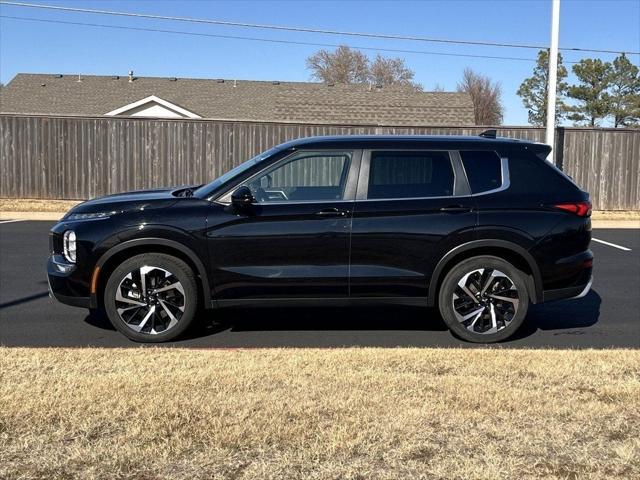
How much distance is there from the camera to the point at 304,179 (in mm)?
6465

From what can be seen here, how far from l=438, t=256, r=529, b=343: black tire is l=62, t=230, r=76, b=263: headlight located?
327cm

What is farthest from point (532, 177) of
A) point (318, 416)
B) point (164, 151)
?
point (164, 151)

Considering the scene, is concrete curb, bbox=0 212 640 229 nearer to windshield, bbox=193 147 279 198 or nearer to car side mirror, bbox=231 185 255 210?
windshield, bbox=193 147 279 198

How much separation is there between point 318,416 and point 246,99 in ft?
96.2

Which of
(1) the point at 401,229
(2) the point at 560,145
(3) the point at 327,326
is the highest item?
(2) the point at 560,145

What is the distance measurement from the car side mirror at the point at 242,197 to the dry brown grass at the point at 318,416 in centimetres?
132

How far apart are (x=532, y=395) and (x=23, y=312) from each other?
17.5 ft

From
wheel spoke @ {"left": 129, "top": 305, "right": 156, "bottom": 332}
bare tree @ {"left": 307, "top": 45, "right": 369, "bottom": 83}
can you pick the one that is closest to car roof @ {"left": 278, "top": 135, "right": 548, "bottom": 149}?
wheel spoke @ {"left": 129, "top": 305, "right": 156, "bottom": 332}

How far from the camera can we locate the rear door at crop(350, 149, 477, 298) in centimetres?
619

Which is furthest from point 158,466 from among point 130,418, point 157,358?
point 157,358

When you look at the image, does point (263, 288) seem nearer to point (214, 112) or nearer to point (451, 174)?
point (451, 174)

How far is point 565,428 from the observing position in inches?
158

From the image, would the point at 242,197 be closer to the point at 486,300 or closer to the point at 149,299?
the point at 149,299

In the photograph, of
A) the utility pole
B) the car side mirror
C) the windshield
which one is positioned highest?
the utility pole
